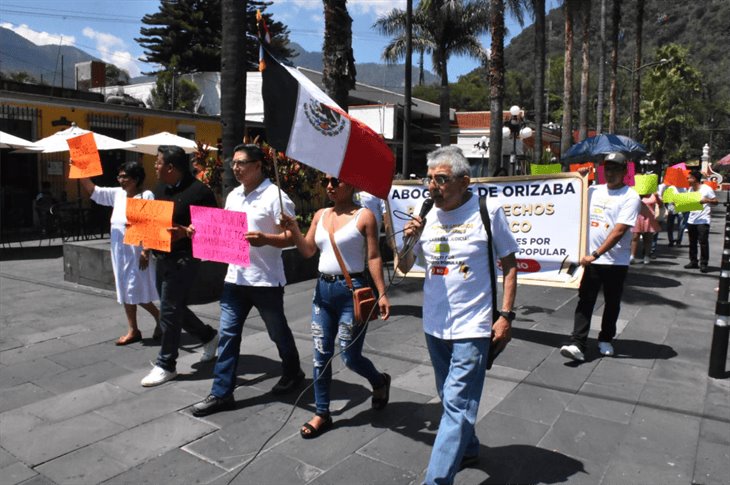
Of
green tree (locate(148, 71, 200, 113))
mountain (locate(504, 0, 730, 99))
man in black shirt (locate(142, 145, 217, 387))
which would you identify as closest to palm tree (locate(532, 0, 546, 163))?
green tree (locate(148, 71, 200, 113))

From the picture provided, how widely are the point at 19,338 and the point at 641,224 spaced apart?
10.3 meters

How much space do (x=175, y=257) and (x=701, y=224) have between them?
10047 mm

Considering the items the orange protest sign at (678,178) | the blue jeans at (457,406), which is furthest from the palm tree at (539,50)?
the blue jeans at (457,406)

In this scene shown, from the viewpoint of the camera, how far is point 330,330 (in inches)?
156

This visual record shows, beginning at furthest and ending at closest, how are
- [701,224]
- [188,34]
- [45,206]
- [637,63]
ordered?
[188,34] → [637,63] → [45,206] → [701,224]

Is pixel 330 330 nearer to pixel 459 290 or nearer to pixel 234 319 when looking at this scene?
pixel 234 319

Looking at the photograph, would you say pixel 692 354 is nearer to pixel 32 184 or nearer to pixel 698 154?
pixel 32 184

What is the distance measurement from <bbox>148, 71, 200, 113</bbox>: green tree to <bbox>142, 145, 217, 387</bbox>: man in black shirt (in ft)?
81.7

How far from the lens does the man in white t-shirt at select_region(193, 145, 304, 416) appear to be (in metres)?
4.22

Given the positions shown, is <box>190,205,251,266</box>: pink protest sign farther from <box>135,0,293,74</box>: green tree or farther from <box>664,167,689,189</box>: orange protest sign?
<box>135,0,293,74</box>: green tree

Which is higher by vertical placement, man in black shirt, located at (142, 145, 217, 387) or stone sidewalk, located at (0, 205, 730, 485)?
man in black shirt, located at (142, 145, 217, 387)

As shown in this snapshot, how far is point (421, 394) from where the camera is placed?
4.73m

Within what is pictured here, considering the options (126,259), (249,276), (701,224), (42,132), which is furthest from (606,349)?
(42,132)

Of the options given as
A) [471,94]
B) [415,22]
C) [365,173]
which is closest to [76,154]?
[365,173]
